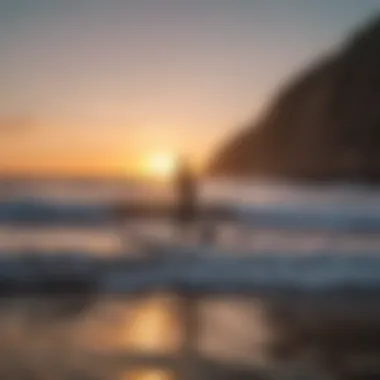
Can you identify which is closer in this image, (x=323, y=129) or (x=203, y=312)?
(x=203, y=312)

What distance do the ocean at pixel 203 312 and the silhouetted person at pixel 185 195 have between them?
351 millimetres

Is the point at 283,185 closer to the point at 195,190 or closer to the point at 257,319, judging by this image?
the point at 195,190

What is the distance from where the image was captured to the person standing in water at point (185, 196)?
35.5 ft

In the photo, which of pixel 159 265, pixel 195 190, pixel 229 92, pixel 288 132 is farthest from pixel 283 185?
pixel 159 265

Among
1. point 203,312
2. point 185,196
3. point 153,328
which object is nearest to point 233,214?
point 185,196

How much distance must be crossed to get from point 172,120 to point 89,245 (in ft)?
5.96

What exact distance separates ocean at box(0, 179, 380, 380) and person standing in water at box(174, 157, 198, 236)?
13.4 inches

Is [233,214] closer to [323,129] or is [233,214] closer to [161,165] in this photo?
[323,129]

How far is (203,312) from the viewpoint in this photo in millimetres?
6160

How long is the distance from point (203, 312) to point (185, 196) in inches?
233

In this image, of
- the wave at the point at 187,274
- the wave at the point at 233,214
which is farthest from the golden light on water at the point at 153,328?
the wave at the point at 233,214

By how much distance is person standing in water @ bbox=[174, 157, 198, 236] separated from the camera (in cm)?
1081

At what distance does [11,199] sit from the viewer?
523 inches

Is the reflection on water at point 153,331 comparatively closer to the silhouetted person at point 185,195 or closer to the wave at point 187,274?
the wave at point 187,274
